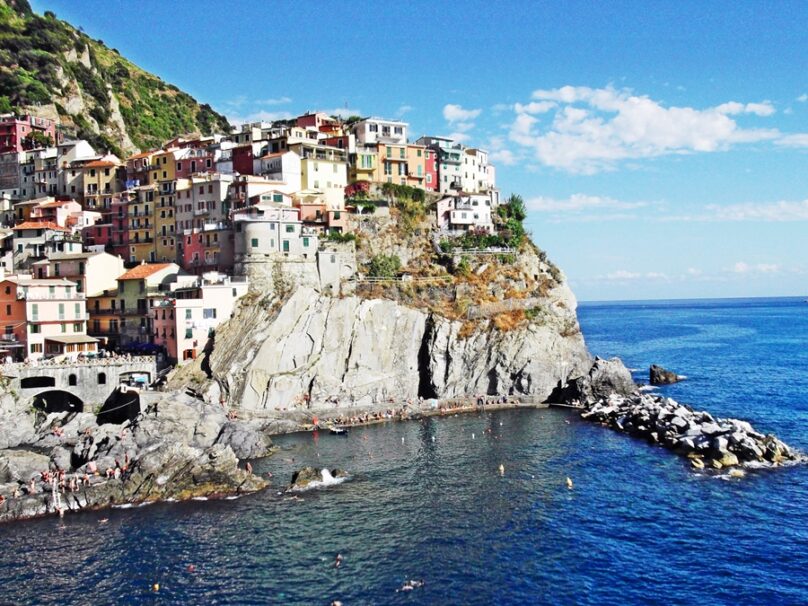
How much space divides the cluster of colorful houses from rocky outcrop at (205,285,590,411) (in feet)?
21.9

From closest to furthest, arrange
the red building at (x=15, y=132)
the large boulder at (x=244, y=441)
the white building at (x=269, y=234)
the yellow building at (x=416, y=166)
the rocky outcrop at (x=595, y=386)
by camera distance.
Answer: the large boulder at (x=244, y=441) → the white building at (x=269, y=234) → the rocky outcrop at (x=595, y=386) → the yellow building at (x=416, y=166) → the red building at (x=15, y=132)

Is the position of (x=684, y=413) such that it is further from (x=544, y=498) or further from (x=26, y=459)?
(x=26, y=459)

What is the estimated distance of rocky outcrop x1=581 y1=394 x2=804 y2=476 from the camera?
2408 inches

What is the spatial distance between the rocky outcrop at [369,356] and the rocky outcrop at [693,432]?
10567 mm

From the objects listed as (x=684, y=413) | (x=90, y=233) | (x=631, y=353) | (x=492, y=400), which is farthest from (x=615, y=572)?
(x=631, y=353)

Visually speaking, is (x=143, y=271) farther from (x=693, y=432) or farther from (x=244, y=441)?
(x=693, y=432)

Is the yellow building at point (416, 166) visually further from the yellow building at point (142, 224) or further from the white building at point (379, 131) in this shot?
the yellow building at point (142, 224)

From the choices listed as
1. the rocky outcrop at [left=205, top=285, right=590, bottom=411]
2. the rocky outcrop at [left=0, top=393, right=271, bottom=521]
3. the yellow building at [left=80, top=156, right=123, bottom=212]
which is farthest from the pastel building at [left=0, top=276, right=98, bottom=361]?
the yellow building at [left=80, top=156, right=123, bottom=212]

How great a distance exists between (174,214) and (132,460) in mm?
46855

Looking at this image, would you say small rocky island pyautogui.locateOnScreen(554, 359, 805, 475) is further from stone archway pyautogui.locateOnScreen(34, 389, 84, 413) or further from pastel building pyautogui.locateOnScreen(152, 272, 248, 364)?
stone archway pyautogui.locateOnScreen(34, 389, 84, 413)

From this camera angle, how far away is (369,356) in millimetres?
83500

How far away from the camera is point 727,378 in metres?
106

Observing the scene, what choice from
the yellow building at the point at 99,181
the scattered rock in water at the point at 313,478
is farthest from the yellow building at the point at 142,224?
the scattered rock in water at the point at 313,478

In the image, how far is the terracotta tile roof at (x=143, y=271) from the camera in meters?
86.8
